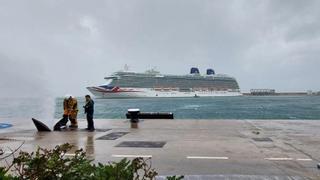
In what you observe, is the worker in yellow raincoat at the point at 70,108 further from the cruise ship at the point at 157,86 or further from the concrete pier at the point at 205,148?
the cruise ship at the point at 157,86

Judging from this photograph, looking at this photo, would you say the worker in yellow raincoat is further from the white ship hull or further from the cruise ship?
the white ship hull

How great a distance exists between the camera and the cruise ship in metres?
127

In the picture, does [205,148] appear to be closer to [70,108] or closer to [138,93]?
[70,108]

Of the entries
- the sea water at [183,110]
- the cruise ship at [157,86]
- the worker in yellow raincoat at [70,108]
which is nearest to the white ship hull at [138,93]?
the cruise ship at [157,86]

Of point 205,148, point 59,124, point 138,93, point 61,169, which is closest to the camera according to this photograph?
point 61,169

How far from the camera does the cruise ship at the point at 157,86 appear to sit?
417ft

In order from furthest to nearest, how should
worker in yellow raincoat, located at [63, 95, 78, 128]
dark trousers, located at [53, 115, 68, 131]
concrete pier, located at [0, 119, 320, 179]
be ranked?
worker in yellow raincoat, located at [63, 95, 78, 128] → dark trousers, located at [53, 115, 68, 131] → concrete pier, located at [0, 119, 320, 179]

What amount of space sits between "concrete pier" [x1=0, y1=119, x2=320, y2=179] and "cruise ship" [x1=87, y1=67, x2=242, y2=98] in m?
110

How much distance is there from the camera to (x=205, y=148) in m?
11.7

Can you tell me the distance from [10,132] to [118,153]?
716 cm

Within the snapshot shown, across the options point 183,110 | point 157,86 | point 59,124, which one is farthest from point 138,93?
point 59,124

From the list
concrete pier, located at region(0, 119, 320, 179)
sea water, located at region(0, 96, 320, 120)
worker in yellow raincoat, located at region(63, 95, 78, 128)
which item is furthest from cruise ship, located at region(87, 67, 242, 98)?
concrete pier, located at region(0, 119, 320, 179)

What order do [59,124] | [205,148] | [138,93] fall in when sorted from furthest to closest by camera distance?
[138,93]
[59,124]
[205,148]

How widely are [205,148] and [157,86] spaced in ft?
393
